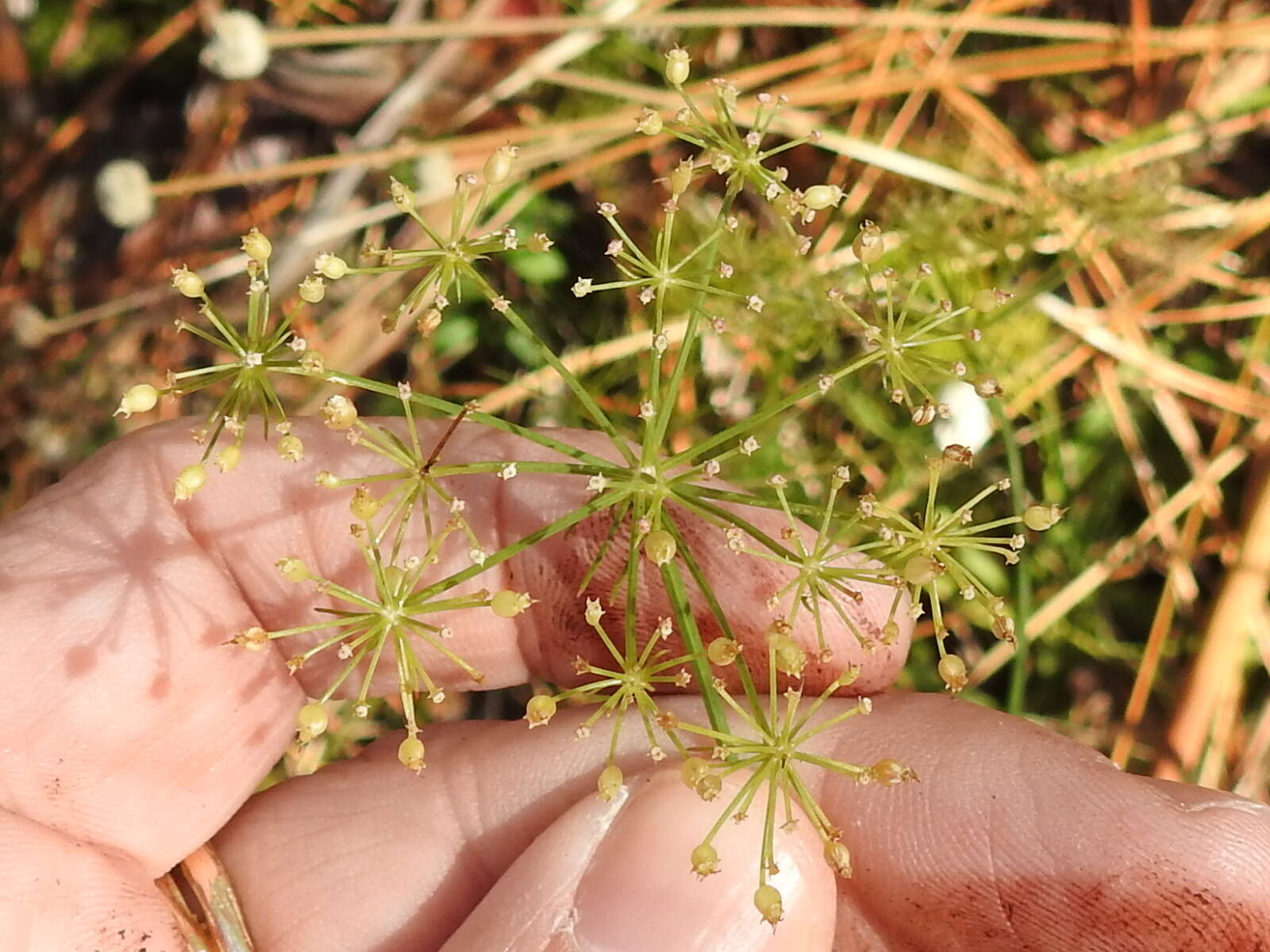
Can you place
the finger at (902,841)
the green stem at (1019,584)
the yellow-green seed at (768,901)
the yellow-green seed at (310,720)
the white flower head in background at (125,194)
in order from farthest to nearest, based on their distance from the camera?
1. the white flower head in background at (125,194)
2. the green stem at (1019,584)
3. the finger at (902,841)
4. the yellow-green seed at (310,720)
5. the yellow-green seed at (768,901)

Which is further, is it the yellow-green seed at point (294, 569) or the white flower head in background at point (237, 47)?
the white flower head in background at point (237, 47)

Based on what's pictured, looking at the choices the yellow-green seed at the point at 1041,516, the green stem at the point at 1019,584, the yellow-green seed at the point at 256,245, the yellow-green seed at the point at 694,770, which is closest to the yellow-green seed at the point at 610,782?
the yellow-green seed at the point at 694,770

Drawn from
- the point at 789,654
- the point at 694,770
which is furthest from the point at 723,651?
the point at 694,770

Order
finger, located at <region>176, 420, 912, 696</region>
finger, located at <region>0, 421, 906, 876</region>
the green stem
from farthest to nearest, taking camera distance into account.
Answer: the green stem, finger, located at <region>176, 420, 912, 696</region>, finger, located at <region>0, 421, 906, 876</region>

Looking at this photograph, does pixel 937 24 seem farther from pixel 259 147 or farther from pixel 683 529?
pixel 259 147

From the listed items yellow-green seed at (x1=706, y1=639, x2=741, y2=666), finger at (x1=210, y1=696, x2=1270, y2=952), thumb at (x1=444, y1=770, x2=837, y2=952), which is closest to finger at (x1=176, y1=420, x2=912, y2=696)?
finger at (x1=210, y1=696, x2=1270, y2=952)

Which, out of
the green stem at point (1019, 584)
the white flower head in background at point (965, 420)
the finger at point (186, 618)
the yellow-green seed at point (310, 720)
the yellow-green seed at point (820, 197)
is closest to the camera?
the yellow-green seed at point (310, 720)

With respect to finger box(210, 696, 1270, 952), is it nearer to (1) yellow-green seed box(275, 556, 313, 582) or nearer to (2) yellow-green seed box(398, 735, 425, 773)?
(2) yellow-green seed box(398, 735, 425, 773)

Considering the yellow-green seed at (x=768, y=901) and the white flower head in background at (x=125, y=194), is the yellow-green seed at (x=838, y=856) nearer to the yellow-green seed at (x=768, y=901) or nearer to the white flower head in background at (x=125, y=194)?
the yellow-green seed at (x=768, y=901)
